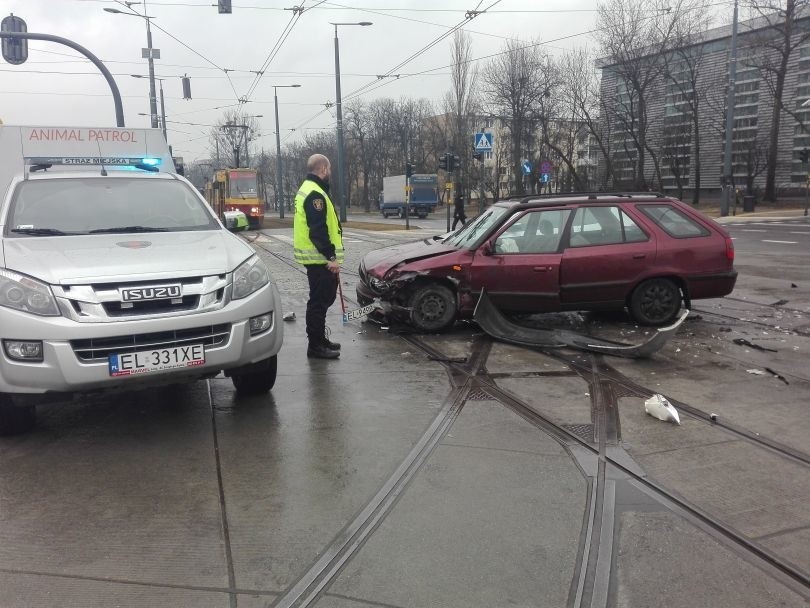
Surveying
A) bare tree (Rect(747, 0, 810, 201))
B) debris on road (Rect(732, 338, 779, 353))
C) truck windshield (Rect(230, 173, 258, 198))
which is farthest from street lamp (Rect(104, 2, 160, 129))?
bare tree (Rect(747, 0, 810, 201))

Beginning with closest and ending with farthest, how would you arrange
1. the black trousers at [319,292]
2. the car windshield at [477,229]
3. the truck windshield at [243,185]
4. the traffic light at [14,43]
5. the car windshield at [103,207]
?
1. the car windshield at [103,207]
2. the black trousers at [319,292]
3. the car windshield at [477,229]
4. the traffic light at [14,43]
5. the truck windshield at [243,185]

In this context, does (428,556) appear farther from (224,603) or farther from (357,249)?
(357,249)

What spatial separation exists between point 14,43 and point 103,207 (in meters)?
15.0

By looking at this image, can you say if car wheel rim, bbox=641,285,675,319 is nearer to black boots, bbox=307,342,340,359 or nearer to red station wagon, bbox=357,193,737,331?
red station wagon, bbox=357,193,737,331

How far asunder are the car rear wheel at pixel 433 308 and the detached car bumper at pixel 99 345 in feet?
11.2

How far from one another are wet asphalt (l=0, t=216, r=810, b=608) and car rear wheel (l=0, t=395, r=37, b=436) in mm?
109

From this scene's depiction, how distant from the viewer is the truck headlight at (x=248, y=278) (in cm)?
446

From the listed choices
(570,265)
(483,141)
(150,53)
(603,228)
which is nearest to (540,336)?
(570,265)

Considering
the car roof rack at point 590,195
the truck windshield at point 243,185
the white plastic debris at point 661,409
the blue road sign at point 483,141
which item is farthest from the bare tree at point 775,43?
the white plastic debris at point 661,409

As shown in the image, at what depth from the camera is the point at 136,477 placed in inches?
149

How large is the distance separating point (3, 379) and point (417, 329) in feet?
14.9

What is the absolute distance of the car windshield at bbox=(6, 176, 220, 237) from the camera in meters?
5.04

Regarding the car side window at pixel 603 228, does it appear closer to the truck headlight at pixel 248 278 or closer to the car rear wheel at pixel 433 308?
the car rear wheel at pixel 433 308

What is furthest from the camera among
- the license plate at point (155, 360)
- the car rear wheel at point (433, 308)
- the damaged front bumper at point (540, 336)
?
the car rear wheel at point (433, 308)
